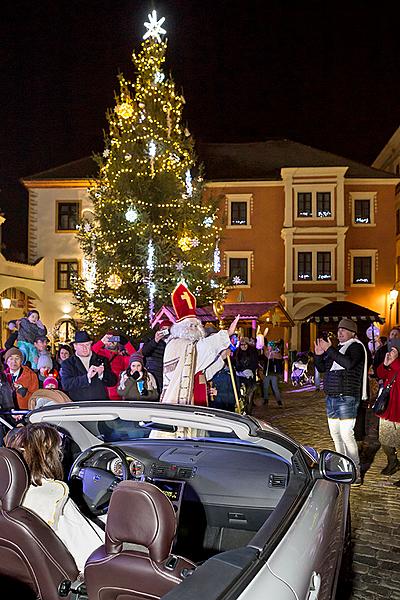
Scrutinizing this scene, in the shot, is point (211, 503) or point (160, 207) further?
Result: point (160, 207)

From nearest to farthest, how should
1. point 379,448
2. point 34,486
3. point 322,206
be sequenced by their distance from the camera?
point 34,486 < point 379,448 < point 322,206

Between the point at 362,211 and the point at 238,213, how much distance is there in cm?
720

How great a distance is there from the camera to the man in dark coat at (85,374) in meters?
8.05

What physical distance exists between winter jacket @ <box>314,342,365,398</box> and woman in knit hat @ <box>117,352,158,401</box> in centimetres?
295

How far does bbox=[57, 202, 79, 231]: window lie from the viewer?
1512 inches

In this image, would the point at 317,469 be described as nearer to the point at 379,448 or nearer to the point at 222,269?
the point at 379,448

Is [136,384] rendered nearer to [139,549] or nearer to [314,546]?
[314,546]

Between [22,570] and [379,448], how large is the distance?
8451mm

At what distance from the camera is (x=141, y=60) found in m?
23.8

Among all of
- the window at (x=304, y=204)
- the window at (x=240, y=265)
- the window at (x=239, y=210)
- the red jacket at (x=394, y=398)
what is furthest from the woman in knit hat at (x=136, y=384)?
the window at (x=239, y=210)

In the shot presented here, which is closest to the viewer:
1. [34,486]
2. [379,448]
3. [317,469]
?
[34,486]

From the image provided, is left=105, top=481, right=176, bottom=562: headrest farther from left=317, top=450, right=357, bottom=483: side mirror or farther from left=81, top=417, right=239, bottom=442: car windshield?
left=81, top=417, right=239, bottom=442: car windshield

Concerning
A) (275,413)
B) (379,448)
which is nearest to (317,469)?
(379,448)

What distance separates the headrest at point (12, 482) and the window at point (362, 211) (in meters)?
37.0
